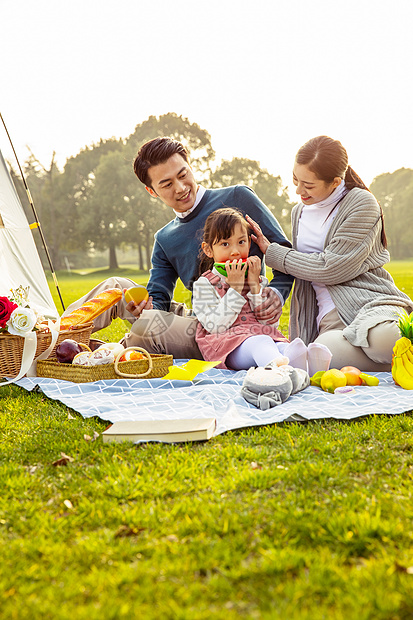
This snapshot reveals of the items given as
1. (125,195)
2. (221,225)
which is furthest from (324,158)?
(125,195)

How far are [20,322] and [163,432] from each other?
56.8 inches

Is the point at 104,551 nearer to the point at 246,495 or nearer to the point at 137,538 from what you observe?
the point at 137,538

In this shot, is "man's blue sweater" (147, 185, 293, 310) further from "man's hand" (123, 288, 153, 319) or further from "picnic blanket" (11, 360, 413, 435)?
"picnic blanket" (11, 360, 413, 435)

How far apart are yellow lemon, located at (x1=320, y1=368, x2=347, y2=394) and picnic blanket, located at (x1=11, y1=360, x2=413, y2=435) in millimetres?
50

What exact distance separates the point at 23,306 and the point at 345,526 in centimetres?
A: 257

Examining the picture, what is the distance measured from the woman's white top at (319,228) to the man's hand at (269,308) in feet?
1.02

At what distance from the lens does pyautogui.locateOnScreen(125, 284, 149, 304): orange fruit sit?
345cm

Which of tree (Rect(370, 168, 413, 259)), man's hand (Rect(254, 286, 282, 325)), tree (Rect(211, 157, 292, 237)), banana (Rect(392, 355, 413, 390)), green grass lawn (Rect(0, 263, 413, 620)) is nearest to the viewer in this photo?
green grass lawn (Rect(0, 263, 413, 620))

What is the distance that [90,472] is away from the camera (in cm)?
172

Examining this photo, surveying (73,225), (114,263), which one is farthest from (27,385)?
(73,225)

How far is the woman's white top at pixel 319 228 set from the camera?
10.8 ft

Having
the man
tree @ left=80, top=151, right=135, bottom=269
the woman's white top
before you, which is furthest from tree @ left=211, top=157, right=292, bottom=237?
the woman's white top

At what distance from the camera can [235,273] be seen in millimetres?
3086

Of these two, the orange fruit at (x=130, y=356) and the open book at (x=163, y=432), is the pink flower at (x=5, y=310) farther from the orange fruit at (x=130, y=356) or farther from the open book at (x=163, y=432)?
the open book at (x=163, y=432)
